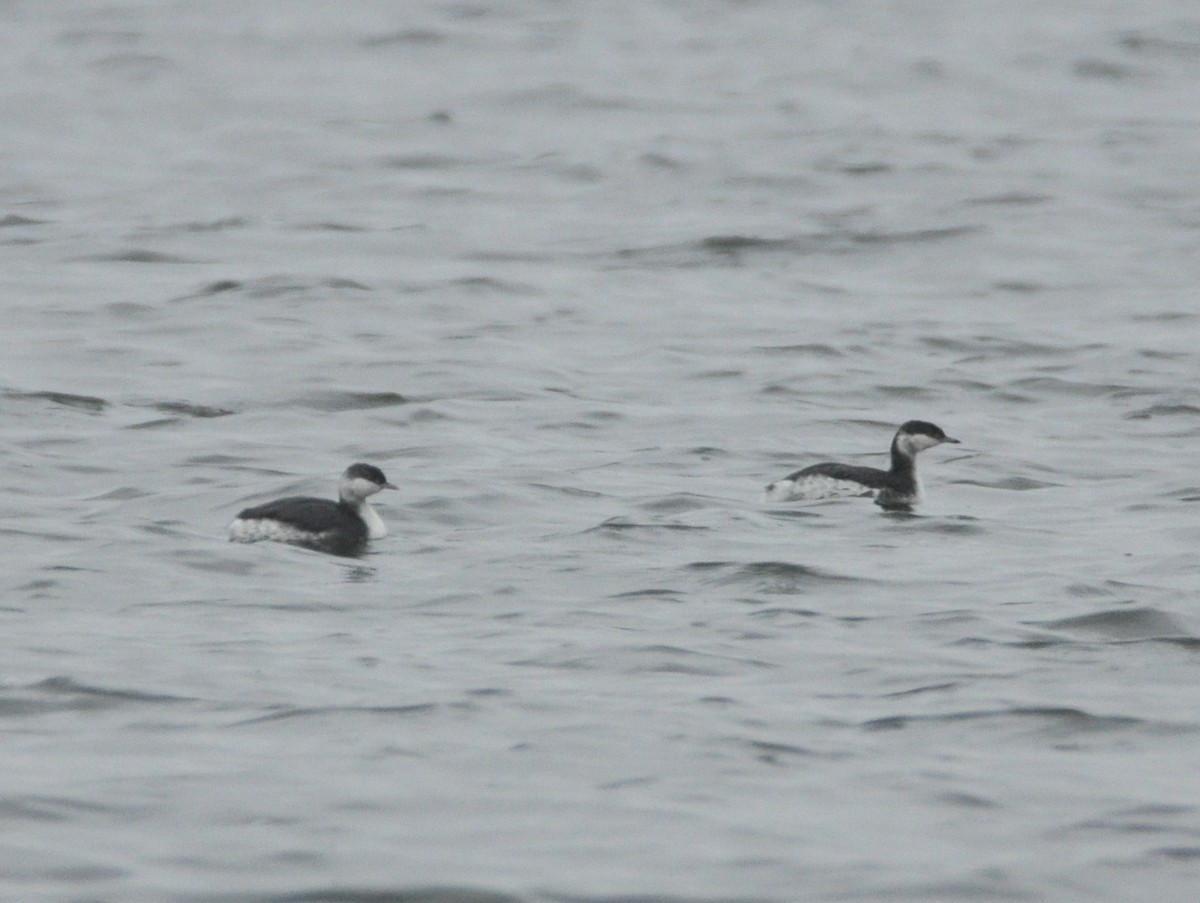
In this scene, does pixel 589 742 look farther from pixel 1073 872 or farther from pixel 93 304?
pixel 93 304

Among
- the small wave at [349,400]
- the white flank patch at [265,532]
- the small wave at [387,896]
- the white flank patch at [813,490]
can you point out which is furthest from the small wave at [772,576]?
the small wave at [349,400]

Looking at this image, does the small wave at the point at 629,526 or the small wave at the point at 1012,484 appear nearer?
the small wave at the point at 629,526

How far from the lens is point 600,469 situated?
18078 mm

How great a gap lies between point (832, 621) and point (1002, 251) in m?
16.3

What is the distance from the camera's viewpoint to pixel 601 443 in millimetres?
19156

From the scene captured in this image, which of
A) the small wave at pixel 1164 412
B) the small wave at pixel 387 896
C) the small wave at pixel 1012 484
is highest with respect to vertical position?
the small wave at pixel 387 896

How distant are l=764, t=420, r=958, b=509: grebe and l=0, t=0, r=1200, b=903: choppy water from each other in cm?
24

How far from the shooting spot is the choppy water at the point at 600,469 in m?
9.56

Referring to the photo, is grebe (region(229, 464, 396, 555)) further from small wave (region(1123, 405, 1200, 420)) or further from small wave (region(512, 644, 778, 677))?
small wave (region(1123, 405, 1200, 420))

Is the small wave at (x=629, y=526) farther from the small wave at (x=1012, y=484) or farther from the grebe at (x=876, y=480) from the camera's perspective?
the small wave at (x=1012, y=484)

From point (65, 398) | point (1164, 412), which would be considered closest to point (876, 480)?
point (1164, 412)

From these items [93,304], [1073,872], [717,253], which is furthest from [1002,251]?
[1073,872]

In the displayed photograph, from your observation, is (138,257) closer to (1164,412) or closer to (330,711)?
(1164,412)

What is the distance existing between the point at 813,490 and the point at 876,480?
46 centimetres
